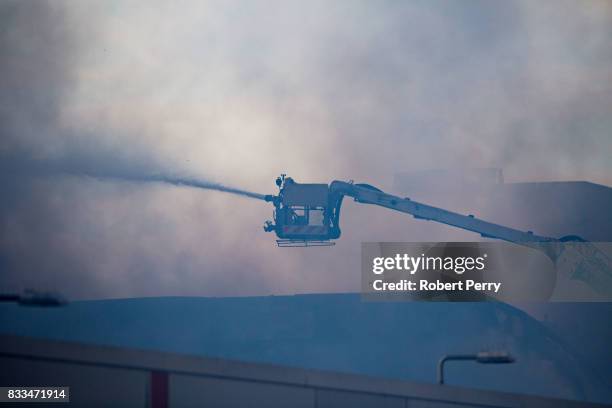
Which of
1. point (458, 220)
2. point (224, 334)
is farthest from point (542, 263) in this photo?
point (224, 334)

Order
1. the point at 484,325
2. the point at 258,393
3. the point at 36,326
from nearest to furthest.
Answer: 1. the point at 258,393
2. the point at 36,326
3. the point at 484,325

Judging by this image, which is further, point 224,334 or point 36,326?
point 224,334

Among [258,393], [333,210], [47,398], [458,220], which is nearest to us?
[47,398]

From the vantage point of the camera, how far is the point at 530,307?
5694 cm

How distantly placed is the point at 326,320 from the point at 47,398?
43.3 meters

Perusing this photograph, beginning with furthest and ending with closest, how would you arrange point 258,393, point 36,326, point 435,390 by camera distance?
point 36,326, point 435,390, point 258,393

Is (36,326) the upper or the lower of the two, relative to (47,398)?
upper

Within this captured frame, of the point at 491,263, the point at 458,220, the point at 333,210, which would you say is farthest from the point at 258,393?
the point at 491,263

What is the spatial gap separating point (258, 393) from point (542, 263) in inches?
1216

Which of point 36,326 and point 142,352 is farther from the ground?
point 36,326

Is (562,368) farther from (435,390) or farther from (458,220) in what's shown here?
(435,390)

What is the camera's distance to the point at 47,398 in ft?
61.4

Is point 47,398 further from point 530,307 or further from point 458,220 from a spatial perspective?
point 530,307

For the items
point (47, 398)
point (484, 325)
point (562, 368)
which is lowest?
point (47, 398)
